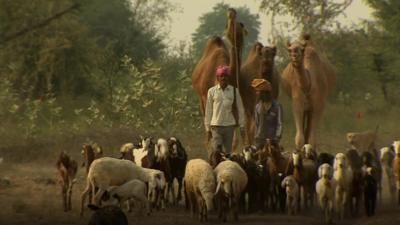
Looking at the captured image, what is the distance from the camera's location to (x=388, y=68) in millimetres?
33531

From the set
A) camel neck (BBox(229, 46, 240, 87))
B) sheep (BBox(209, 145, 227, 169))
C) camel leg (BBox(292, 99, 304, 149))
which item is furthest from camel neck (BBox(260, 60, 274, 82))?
sheep (BBox(209, 145, 227, 169))

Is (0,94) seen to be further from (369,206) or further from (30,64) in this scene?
(369,206)

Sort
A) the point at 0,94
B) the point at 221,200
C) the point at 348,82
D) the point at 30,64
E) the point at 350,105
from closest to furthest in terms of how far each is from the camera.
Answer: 1. the point at 221,200
2. the point at 0,94
3. the point at 30,64
4. the point at 350,105
5. the point at 348,82

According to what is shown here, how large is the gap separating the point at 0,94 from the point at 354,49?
1896 centimetres

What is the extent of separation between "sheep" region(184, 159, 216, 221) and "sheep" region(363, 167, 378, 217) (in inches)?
87.4

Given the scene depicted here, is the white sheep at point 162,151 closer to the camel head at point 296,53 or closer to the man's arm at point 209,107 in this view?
the man's arm at point 209,107

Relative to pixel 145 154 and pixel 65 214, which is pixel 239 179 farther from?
pixel 65 214

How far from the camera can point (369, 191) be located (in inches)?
460

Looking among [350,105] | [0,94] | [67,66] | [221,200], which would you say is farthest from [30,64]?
[221,200]

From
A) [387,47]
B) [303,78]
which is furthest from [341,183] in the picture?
[387,47]

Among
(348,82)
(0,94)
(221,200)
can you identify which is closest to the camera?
(221,200)

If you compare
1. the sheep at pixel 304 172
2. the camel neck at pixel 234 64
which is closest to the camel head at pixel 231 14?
the camel neck at pixel 234 64

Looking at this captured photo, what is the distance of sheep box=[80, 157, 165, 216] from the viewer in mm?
11523

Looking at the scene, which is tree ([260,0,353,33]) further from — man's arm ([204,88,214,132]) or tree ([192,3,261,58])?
tree ([192,3,261,58])
